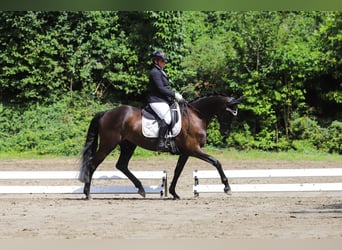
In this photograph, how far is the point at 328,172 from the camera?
9.35 meters

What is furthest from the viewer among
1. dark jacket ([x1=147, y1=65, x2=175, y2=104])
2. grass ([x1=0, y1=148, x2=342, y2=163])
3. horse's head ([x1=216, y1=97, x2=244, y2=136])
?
grass ([x1=0, y1=148, x2=342, y2=163])

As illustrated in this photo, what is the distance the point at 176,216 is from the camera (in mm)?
6965

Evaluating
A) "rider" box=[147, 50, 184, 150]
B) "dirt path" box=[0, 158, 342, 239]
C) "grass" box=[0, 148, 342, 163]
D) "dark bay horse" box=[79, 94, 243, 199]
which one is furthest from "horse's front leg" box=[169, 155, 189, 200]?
"grass" box=[0, 148, 342, 163]

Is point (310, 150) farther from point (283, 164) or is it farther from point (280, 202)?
point (280, 202)

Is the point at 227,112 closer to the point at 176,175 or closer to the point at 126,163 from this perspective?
the point at 176,175

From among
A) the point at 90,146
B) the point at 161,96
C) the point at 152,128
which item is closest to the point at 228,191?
the point at 152,128

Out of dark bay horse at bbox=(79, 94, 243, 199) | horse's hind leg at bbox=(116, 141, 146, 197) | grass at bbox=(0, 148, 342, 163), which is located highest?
dark bay horse at bbox=(79, 94, 243, 199)

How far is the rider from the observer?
8.72 metres

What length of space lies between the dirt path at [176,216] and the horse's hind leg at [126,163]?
0.62 feet

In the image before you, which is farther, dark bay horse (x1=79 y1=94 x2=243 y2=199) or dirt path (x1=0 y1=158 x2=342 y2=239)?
dark bay horse (x1=79 y1=94 x2=243 y2=199)

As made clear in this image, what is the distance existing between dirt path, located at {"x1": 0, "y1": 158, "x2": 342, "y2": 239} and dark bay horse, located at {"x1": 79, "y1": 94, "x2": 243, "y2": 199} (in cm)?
49

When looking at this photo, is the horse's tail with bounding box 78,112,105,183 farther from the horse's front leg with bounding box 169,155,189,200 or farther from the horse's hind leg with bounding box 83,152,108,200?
the horse's front leg with bounding box 169,155,189,200

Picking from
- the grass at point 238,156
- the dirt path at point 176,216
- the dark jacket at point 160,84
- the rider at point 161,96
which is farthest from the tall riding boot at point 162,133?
the grass at point 238,156

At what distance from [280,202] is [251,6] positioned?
23.4 feet
